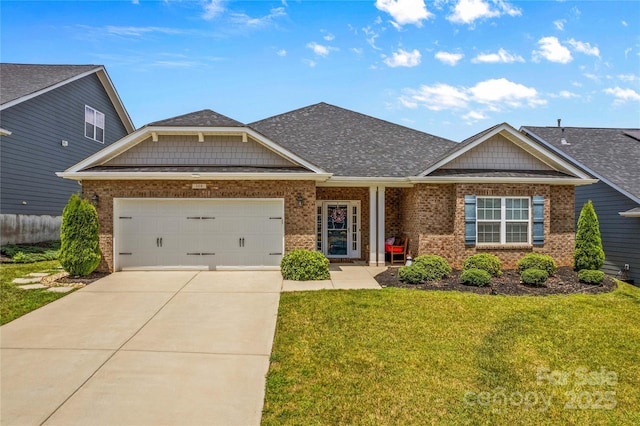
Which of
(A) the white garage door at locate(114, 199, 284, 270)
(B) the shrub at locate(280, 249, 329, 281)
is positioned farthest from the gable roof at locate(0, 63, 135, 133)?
(B) the shrub at locate(280, 249, 329, 281)

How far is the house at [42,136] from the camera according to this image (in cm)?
1431

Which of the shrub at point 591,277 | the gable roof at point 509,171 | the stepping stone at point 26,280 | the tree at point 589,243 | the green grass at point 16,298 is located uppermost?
the gable roof at point 509,171

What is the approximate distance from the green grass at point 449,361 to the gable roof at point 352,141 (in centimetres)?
611

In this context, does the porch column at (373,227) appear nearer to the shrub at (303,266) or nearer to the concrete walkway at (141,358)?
the shrub at (303,266)

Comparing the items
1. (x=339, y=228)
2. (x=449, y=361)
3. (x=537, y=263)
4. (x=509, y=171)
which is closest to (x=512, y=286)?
(x=537, y=263)

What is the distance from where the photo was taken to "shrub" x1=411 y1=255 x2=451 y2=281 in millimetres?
10203

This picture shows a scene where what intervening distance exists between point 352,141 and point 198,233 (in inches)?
291

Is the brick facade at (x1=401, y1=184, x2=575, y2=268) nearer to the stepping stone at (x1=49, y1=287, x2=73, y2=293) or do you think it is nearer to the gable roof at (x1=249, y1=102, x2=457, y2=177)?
the gable roof at (x1=249, y1=102, x2=457, y2=177)

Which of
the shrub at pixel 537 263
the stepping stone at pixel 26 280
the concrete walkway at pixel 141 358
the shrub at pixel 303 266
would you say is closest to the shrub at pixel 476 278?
the shrub at pixel 537 263

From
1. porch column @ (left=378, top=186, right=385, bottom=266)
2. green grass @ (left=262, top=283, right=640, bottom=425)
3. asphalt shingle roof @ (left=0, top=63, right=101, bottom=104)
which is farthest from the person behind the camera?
asphalt shingle roof @ (left=0, top=63, right=101, bottom=104)

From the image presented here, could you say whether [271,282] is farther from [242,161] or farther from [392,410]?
[392,410]

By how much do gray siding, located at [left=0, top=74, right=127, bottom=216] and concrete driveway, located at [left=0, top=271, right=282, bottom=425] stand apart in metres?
9.13

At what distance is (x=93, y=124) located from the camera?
19047mm

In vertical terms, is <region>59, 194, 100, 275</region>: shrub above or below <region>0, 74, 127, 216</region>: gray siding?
below
